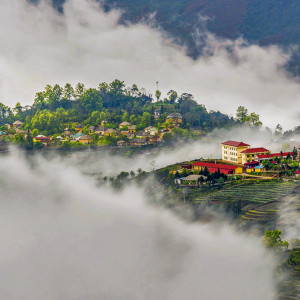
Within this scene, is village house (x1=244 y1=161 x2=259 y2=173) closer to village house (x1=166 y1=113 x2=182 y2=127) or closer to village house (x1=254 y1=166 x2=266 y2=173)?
village house (x1=254 y1=166 x2=266 y2=173)

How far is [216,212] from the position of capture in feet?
80.5

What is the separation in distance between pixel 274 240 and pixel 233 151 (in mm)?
11618

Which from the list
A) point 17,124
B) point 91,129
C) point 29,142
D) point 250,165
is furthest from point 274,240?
point 17,124

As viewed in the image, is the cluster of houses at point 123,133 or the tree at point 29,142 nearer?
the cluster of houses at point 123,133

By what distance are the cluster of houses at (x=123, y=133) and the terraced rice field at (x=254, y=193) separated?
57.6 ft

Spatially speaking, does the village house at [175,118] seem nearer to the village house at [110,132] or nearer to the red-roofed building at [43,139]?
the village house at [110,132]

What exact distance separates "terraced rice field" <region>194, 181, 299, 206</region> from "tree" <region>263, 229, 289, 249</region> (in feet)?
12.2

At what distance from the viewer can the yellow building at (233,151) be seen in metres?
30.2

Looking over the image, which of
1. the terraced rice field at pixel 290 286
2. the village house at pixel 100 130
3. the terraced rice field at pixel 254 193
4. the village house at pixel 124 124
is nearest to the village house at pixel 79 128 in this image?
the village house at pixel 100 130

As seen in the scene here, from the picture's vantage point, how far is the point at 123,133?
1796 inches

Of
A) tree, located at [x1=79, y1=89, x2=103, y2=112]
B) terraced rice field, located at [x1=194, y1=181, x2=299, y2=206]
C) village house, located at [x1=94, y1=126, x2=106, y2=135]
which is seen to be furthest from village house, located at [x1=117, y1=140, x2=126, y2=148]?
terraced rice field, located at [x1=194, y1=181, x2=299, y2=206]

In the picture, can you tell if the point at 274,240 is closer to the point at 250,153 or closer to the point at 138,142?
the point at 250,153

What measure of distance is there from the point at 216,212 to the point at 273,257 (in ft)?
18.1

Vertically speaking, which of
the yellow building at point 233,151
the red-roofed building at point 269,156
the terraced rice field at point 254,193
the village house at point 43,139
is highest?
the village house at point 43,139
